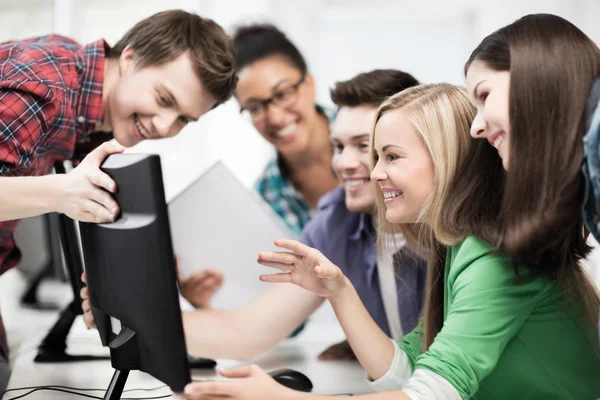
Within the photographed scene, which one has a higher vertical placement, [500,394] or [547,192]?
[547,192]

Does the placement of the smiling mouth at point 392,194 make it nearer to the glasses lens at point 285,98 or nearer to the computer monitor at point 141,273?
the computer monitor at point 141,273

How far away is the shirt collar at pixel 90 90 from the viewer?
138 centimetres

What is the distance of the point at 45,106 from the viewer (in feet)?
4.02

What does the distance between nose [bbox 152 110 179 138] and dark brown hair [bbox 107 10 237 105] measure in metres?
0.10

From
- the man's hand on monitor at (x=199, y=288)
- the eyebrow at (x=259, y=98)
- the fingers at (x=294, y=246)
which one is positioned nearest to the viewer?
the fingers at (x=294, y=246)

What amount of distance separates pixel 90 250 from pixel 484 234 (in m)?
0.58

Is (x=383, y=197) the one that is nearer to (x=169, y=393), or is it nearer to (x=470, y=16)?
(x=169, y=393)

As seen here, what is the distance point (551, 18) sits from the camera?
37.9 inches

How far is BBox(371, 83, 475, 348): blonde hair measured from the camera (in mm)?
1120

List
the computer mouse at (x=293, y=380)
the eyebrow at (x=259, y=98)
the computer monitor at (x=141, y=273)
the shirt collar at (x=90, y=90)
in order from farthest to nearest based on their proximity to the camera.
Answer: the eyebrow at (x=259, y=98) < the shirt collar at (x=90, y=90) < the computer mouse at (x=293, y=380) < the computer monitor at (x=141, y=273)

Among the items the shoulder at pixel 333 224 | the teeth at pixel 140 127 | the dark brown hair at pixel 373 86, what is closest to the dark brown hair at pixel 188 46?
the teeth at pixel 140 127

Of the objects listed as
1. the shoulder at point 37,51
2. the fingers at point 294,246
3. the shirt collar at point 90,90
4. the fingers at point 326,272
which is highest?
the shoulder at point 37,51

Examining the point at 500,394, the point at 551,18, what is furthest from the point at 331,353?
the point at 551,18

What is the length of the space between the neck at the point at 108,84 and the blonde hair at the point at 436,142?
606 millimetres
